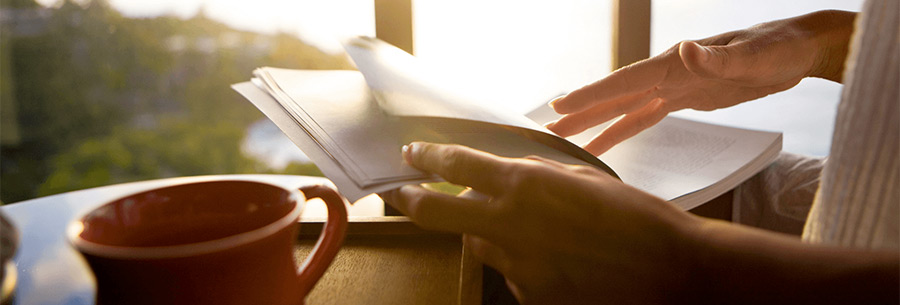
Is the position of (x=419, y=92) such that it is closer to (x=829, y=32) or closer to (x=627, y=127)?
(x=627, y=127)

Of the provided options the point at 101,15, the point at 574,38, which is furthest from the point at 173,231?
the point at 101,15

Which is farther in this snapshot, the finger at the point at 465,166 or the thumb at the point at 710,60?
the thumb at the point at 710,60

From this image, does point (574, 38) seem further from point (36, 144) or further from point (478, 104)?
point (36, 144)

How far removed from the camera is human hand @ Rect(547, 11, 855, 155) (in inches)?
24.5

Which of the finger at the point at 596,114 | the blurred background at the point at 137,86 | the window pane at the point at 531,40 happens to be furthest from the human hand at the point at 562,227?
the blurred background at the point at 137,86

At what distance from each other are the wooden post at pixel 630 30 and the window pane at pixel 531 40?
123cm

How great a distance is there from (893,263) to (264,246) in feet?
1.02

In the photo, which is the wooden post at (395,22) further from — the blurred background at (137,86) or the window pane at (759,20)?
the blurred background at (137,86)

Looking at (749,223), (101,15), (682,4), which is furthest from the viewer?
(101,15)

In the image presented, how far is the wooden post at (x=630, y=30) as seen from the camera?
1039mm

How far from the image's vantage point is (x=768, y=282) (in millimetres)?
267

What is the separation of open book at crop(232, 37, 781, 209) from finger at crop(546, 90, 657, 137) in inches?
2.2

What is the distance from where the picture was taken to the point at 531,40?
301 cm

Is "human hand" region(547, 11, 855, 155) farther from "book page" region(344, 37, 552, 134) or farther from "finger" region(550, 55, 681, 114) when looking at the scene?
"book page" region(344, 37, 552, 134)
